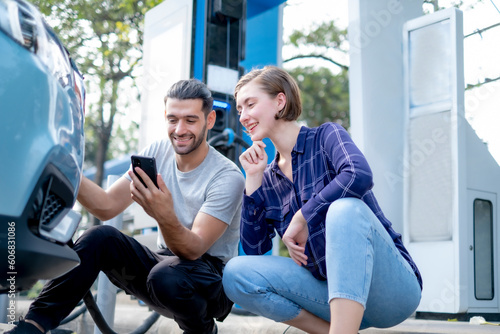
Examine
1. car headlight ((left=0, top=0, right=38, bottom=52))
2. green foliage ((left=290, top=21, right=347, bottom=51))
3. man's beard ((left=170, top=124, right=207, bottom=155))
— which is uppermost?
green foliage ((left=290, top=21, right=347, bottom=51))

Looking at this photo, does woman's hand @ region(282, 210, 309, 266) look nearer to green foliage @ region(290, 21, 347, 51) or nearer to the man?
the man

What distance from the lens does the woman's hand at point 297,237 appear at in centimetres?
195

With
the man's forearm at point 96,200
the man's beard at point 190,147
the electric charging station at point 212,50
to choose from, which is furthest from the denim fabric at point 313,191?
the electric charging station at point 212,50

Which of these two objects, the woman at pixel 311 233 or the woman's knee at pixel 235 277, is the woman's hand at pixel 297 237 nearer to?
the woman at pixel 311 233

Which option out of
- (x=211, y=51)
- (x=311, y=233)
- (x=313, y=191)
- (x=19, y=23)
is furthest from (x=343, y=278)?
(x=211, y=51)

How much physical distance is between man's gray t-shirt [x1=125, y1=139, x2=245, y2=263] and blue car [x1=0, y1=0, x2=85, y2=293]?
1149mm

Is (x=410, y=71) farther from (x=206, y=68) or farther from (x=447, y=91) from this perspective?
(x=206, y=68)

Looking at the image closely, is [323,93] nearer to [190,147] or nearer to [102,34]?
[102,34]

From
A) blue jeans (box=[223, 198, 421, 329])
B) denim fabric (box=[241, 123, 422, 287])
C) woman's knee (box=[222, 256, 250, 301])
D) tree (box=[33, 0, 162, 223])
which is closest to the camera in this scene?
blue jeans (box=[223, 198, 421, 329])

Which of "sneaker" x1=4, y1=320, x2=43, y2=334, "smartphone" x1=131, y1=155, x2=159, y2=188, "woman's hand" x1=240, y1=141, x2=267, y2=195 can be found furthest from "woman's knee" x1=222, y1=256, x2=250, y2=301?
"sneaker" x1=4, y1=320, x2=43, y2=334

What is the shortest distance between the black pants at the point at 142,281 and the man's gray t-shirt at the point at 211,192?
141mm

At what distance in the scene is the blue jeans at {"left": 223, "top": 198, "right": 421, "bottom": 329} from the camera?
171 centimetres

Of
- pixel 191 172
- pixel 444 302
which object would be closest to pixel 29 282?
pixel 191 172

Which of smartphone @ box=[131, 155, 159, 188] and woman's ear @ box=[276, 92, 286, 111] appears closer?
smartphone @ box=[131, 155, 159, 188]
